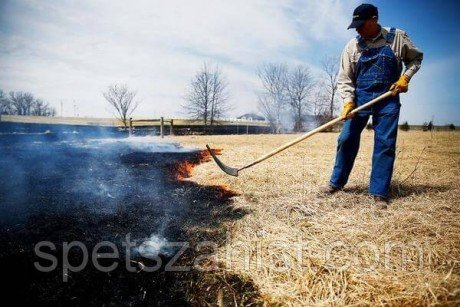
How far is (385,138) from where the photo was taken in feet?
9.91

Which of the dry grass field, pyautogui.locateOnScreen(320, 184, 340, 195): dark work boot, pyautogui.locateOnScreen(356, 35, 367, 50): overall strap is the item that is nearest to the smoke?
the dry grass field

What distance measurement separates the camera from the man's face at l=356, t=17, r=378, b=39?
3.06 m

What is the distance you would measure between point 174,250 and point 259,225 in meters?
0.81

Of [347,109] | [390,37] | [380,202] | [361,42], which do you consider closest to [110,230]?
[380,202]

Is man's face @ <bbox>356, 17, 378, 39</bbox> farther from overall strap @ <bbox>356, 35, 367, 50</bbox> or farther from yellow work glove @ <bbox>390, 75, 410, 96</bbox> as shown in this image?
yellow work glove @ <bbox>390, 75, 410, 96</bbox>

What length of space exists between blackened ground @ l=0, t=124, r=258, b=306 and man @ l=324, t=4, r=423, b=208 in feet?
4.92

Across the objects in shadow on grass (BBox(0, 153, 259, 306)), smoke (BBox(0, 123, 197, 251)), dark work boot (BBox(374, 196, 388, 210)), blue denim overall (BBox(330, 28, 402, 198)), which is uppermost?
blue denim overall (BBox(330, 28, 402, 198))

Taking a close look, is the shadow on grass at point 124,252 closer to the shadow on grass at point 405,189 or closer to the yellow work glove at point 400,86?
the shadow on grass at point 405,189

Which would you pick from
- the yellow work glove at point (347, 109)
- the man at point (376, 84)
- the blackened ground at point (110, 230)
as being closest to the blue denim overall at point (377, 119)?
the man at point (376, 84)

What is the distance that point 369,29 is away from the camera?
3.10m

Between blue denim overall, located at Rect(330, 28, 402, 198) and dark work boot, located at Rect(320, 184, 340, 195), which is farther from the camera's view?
dark work boot, located at Rect(320, 184, 340, 195)

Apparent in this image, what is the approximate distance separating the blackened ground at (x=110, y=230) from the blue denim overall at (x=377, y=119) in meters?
1.45

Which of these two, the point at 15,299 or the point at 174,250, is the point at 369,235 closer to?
the point at 174,250

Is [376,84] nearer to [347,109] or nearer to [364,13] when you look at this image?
[347,109]
